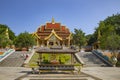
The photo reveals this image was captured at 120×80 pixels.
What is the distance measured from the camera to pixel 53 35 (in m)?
61.5

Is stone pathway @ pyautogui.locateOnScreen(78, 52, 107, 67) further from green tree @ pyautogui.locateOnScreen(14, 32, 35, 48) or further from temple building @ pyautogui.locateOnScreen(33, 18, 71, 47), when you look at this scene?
temple building @ pyautogui.locateOnScreen(33, 18, 71, 47)

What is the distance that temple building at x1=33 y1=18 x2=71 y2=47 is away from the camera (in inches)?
2426

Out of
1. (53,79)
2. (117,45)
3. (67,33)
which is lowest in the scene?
(53,79)

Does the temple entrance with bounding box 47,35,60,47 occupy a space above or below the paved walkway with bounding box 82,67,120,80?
above

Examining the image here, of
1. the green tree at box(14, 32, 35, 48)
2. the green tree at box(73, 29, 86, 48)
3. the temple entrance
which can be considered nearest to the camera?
the green tree at box(14, 32, 35, 48)

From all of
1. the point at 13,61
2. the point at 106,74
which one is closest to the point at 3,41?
the point at 13,61

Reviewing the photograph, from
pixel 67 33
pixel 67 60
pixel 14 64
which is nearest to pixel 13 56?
pixel 14 64

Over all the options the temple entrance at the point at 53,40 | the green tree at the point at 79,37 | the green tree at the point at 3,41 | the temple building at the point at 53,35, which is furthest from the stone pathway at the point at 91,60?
the temple building at the point at 53,35

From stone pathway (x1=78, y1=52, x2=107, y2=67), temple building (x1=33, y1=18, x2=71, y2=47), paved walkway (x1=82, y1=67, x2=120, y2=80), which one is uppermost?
temple building (x1=33, y1=18, x2=71, y2=47)

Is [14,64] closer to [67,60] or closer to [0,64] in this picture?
[0,64]

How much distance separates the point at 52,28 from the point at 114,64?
3405 centimetres

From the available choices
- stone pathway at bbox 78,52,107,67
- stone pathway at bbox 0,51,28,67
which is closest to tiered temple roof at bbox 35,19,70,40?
stone pathway at bbox 78,52,107,67

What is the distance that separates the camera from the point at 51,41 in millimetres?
62562

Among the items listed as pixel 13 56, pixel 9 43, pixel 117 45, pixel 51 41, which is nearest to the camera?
pixel 117 45
